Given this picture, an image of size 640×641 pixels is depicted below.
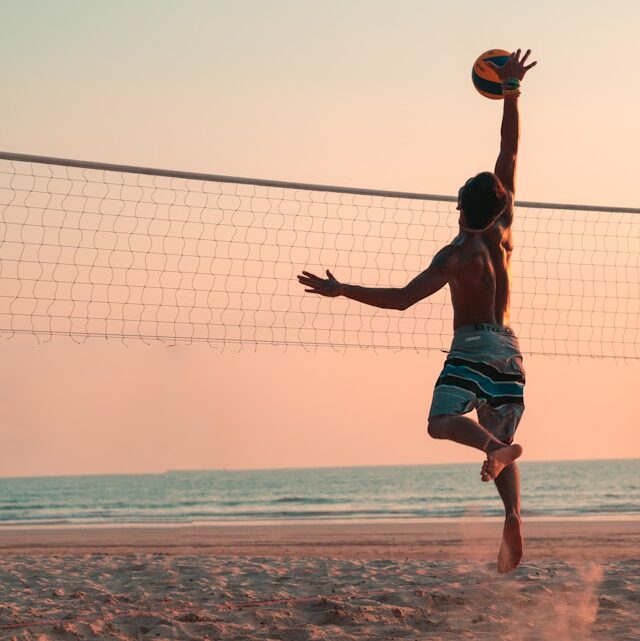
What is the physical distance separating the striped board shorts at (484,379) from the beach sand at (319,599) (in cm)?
183

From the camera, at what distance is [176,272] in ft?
31.4

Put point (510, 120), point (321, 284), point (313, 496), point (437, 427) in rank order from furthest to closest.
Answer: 1. point (313, 496)
2. point (510, 120)
3. point (437, 427)
4. point (321, 284)

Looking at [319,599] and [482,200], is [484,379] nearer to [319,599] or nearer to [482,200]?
[482,200]

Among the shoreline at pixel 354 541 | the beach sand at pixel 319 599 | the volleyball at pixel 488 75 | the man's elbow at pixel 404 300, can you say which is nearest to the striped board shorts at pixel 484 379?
the man's elbow at pixel 404 300

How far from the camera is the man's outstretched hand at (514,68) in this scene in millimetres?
5574

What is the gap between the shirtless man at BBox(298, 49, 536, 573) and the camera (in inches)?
189

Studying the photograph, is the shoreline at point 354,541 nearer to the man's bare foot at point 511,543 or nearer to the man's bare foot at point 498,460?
the man's bare foot at point 511,543

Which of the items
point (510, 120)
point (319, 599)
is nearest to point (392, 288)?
point (510, 120)

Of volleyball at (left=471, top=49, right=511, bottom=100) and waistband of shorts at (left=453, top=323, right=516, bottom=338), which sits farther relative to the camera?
volleyball at (left=471, top=49, right=511, bottom=100)

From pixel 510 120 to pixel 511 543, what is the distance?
1883 millimetres

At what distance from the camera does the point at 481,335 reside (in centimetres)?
496

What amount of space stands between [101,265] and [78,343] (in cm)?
122

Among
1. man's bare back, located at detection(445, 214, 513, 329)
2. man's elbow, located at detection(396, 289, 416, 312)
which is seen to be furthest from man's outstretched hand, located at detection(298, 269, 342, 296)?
man's bare back, located at detection(445, 214, 513, 329)

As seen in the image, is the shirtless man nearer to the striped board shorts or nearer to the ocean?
the striped board shorts
